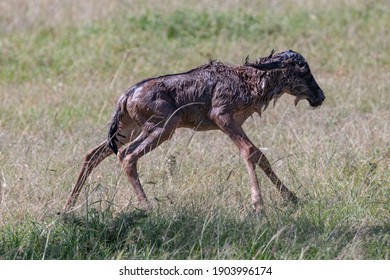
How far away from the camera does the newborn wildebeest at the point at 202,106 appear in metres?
7.30

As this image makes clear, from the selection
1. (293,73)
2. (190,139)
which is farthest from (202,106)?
(293,73)

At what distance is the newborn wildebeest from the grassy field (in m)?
0.20

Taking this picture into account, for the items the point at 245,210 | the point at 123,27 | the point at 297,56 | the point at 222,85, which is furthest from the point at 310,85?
the point at 123,27

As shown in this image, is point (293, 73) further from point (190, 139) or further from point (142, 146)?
point (142, 146)

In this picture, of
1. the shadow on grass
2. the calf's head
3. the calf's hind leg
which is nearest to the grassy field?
the shadow on grass

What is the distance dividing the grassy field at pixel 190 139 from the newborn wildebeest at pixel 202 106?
20cm

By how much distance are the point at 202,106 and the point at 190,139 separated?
28cm

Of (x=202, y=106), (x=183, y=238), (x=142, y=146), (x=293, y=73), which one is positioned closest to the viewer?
(x=183, y=238)

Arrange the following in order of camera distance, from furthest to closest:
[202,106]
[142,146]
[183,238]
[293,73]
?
1. [293,73]
2. [202,106]
3. [142,146]
4. [183,238]

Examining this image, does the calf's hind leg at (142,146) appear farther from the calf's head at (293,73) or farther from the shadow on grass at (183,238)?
the calf's head at (293,73)

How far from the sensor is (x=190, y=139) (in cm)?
753

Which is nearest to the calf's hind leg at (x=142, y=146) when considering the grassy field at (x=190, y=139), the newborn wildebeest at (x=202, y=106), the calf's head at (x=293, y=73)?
the newborn wildebeest at (x=202, y=106)

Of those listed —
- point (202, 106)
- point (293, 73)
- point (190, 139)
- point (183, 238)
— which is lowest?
point (183, 238)

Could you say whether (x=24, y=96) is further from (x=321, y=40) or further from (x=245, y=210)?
(x=245, y=210)
